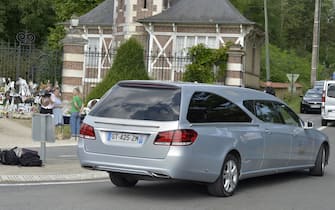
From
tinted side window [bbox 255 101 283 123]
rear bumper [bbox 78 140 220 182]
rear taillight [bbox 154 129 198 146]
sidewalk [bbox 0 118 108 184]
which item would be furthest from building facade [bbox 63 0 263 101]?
rear taillight [bbox 154 129 198 146]

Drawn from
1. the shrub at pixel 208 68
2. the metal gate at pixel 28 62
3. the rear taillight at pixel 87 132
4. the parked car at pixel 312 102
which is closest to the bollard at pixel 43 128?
the rear taillight at pixel 87 132

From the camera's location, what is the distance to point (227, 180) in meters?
10.4

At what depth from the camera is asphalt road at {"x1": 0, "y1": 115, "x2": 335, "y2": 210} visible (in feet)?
30.9

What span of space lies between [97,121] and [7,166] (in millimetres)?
3140

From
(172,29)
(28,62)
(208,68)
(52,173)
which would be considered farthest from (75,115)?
(172,29)

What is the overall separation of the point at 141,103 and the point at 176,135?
826mm

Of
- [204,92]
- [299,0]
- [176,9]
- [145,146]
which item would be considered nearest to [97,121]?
[145,146]

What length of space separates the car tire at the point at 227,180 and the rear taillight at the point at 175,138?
0.90 meters

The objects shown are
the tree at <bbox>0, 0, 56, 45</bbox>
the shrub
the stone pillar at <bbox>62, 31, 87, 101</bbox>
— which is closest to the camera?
the stone pillar at <bbox>62, 31, 87, 101</bbox>

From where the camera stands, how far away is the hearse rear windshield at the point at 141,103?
9.82 metres

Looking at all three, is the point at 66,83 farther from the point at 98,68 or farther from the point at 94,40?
the point at 94,40

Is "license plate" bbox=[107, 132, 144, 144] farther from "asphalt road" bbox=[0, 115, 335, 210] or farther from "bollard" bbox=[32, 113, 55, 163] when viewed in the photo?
"bollard" bbox=[32, 113, 55, 163]

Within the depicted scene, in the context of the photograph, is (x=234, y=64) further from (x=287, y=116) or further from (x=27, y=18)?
(x=27, y=18)

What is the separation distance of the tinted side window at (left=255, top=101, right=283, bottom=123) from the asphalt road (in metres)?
1.14
